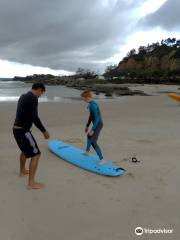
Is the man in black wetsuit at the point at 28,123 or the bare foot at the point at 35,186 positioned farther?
the bare foot at the point at 35,186

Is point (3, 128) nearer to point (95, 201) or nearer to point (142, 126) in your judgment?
point (142, 126)

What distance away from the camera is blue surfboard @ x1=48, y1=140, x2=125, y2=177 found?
4879mm

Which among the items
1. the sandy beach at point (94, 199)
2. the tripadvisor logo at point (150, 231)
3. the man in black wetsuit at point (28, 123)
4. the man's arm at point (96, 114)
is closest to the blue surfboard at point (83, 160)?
the sandy beach at point (94, 199)

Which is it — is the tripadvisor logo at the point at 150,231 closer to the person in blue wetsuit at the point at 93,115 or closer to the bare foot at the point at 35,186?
the bare foot at the point at 35,186

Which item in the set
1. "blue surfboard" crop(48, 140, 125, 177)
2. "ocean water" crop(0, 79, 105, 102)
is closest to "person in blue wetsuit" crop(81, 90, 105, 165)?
"blue surfboard" crop(48, 140, 125, 177)

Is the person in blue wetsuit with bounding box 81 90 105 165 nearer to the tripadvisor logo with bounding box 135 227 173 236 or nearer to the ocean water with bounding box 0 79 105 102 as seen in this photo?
the tripadvisor logo with bounding box 135 227 173 236

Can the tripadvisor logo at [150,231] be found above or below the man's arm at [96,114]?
below

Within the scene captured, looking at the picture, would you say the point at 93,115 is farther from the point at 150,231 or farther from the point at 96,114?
the point at 150,231

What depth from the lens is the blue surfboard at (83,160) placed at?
4879 mm

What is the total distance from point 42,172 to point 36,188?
0.75m

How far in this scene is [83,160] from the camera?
5477mm

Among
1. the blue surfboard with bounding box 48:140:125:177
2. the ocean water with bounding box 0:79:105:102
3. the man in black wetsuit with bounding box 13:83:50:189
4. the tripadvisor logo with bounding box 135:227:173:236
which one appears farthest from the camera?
the ocean water with bounding box 0:79:105:102

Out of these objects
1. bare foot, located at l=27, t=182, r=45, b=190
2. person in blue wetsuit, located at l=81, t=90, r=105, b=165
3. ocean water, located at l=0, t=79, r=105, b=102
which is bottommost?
ocean water, located at l=0, t=79, r=105, b=102

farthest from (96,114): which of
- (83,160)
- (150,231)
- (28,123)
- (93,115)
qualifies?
(150,231)
